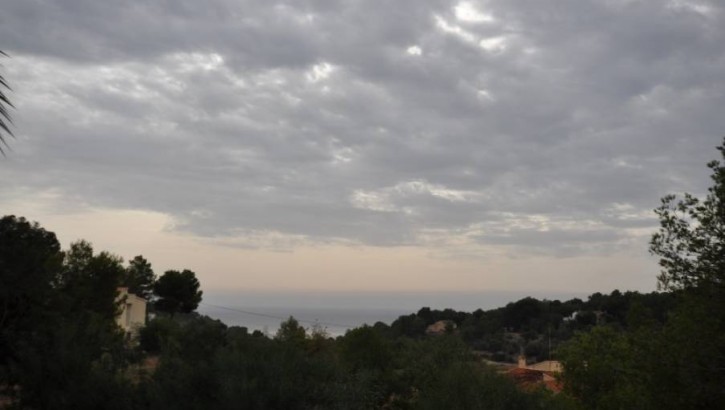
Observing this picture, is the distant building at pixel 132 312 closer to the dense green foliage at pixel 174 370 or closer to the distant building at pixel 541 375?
the distant building at pixel 541 375

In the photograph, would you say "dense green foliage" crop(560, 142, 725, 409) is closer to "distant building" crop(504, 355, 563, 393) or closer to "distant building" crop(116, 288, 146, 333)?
"distant building" crop(504, 355, 563, 393)

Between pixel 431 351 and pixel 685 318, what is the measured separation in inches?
491

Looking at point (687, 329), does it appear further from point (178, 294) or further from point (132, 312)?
point (178, 294)

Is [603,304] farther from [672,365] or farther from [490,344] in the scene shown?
[672,365]

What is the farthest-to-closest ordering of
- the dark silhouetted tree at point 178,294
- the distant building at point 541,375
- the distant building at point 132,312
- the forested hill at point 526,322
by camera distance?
the dark silhouetted tree at point 178,294 → the forested hill at point 526,322 → the distant building at point 132,312 → the distant building at point 541,375

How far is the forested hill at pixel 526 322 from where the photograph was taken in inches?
2680

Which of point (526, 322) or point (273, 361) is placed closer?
point (273, 361)

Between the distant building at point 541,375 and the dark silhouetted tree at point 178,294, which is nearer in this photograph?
the distant building at point 541,375

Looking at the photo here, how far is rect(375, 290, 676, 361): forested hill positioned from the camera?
68.1 metres

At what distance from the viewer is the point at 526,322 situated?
8144cm

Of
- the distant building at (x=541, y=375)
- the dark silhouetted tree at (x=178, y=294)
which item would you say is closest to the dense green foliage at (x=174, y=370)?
the distant building at (x=541, y=375)

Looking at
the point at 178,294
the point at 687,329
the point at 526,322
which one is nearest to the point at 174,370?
the point at 687,329

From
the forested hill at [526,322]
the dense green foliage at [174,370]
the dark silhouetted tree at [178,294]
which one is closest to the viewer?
the dense green foliage at [174,370]

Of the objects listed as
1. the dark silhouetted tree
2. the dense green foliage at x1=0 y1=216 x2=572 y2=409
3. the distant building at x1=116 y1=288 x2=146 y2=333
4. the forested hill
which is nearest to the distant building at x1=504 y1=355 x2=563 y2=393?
the forested hill
